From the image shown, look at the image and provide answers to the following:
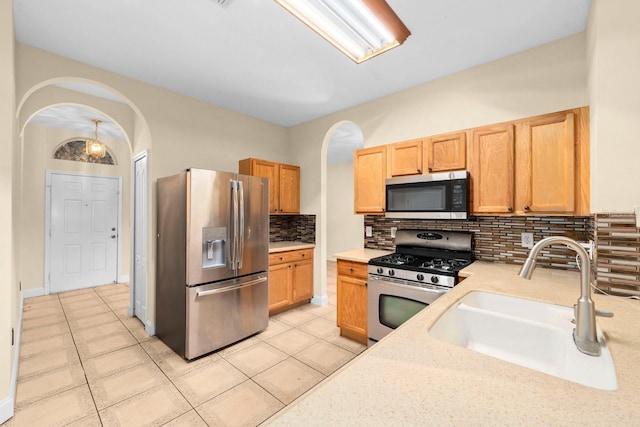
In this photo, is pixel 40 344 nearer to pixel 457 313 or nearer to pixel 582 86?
pixel 457 313

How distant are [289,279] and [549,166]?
2955mm

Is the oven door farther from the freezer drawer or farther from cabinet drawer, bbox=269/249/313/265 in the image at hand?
cabinet drawer, bbox=269/249/313/265

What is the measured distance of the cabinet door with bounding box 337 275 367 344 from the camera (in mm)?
2689

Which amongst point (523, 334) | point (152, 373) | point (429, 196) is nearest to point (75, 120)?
Answer: point (152, 373)

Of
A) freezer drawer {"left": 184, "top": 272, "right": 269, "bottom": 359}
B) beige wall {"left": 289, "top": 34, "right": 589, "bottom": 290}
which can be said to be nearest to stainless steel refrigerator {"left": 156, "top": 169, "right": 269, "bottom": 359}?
freezer drawer {"left": 184, "top": 272, "right": 269, "bottom": 359}

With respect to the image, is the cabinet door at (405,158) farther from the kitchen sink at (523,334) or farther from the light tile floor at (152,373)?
the light tile floor at (152,373)

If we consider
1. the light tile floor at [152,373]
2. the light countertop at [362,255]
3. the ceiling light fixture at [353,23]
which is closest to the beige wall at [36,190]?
the light tile floor at [152,373]

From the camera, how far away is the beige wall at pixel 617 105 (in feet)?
4.64

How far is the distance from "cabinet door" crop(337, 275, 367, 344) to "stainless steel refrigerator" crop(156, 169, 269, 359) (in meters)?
0.89

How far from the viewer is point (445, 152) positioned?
2471mm

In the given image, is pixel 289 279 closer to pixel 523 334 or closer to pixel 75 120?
pixel 523 334

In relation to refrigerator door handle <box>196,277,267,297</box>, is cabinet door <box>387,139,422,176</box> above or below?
above

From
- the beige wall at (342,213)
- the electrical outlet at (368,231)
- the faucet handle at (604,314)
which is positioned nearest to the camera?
the faucet handle at (604,314)

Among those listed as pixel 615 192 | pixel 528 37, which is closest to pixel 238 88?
pixel 528 37
